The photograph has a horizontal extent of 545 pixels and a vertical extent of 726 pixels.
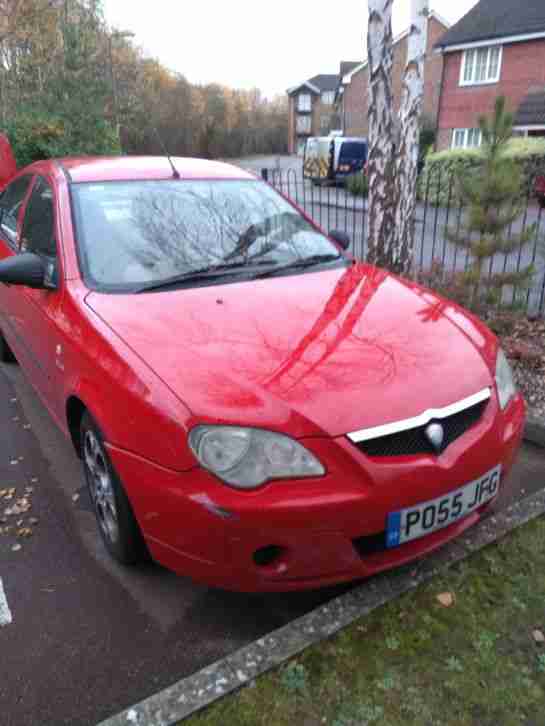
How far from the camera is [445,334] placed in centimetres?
241

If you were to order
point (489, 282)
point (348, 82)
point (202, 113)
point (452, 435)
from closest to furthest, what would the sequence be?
point (452, 435) → point (489, 282) → point (348, 82) → point (202, 113)

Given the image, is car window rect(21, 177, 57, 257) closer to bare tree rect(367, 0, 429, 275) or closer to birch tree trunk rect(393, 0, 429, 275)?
bare tree rect(367, 0, 429, 275)

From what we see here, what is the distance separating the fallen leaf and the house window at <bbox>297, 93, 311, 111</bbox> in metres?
63.5

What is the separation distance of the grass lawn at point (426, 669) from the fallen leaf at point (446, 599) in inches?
0.5

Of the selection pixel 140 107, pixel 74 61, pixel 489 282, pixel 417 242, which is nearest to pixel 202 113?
pixel 140 107

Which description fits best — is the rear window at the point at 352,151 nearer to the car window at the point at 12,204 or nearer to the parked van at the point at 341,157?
the parked van at the point at 341,157

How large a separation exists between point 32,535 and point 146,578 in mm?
700

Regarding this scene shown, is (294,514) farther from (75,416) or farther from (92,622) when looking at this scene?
(75,416)

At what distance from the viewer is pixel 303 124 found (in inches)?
2320

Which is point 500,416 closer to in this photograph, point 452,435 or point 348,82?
point 452,435

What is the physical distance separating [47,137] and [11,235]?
1043 cm

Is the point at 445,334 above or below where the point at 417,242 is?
above

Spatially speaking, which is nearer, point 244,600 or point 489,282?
point 244,600

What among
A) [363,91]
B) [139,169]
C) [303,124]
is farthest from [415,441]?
[303,124]
